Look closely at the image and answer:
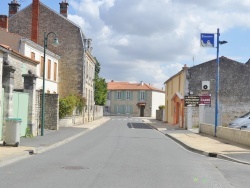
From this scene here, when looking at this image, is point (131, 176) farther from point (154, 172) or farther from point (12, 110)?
point (12, 110)

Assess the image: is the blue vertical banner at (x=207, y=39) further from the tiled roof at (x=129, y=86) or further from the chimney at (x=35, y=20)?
the tiled roof at (x=129, y=86)

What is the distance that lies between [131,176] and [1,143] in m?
8.54

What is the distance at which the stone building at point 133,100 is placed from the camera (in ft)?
309

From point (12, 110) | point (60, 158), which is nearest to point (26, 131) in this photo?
point (12, 110)

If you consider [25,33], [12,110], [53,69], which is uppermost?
[25,33]

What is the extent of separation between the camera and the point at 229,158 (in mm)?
15570

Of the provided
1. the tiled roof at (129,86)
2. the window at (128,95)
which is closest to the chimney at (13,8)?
the tiled roof at (129,86)

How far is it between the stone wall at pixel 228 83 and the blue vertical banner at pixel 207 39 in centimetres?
1372

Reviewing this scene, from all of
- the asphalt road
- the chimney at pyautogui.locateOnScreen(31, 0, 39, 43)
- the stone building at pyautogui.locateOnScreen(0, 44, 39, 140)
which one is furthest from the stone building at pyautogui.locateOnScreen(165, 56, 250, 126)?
the asphalt road

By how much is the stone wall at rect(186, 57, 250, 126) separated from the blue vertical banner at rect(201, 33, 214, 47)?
13.7 metres

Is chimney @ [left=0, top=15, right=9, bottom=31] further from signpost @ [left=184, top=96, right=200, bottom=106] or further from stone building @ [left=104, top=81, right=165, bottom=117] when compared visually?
stone building @ [left=104, top=81, right=165, bottom=117]

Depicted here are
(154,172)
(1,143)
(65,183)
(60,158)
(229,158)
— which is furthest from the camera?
(1,143)

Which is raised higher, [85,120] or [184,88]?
[184,88]

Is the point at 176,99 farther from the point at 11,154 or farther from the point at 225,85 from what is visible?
the point at 11,154
